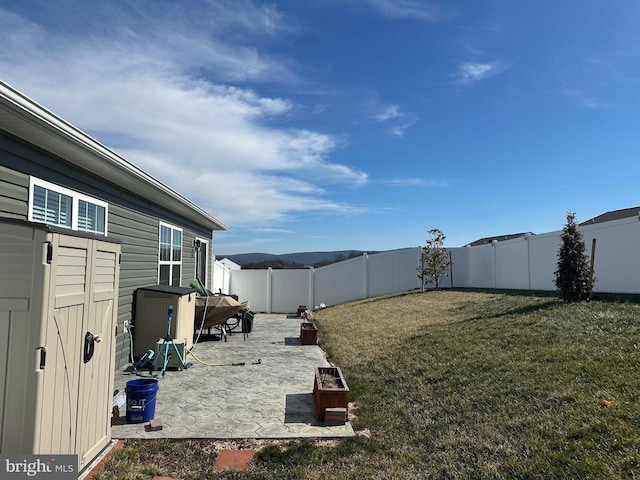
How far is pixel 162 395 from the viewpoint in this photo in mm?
5270

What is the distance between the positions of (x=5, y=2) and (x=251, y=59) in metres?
3.75

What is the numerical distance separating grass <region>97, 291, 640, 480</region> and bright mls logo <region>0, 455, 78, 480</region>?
0.44 meters

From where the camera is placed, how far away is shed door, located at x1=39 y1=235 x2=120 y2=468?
2.67 metres

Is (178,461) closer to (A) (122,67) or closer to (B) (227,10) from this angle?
(A) (122,67)

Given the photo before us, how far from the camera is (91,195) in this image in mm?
5965

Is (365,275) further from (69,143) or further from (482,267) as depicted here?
(69,143)

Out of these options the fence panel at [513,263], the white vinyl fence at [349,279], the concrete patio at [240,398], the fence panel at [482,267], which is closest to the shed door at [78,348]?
the concrete patio at [240,398]

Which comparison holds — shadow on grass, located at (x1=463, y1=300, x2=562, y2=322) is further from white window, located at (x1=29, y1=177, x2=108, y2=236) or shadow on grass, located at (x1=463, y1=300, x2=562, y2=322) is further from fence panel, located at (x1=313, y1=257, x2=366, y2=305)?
fence panel, located at (x1=313, y1=257, x2=366, y2=305)

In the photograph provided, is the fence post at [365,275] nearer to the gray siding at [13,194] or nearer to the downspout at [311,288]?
the downspout at [311,288]

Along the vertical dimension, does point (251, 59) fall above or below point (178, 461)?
above

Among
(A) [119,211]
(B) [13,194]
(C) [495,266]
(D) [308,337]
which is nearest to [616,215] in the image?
(C) [495,266]

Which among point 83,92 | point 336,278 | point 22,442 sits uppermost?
point 83,92

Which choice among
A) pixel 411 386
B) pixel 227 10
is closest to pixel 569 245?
pixel 411 386

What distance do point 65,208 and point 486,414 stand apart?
5.43 meters
